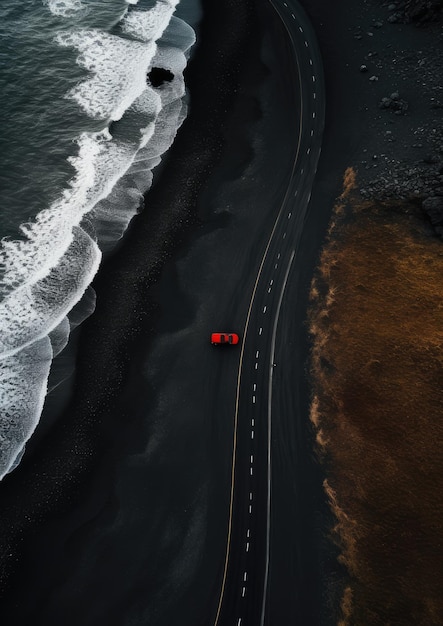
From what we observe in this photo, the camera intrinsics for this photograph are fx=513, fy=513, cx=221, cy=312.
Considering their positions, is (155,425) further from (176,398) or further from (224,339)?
(224,339)

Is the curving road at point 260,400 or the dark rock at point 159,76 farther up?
the dark rock at point 159,76

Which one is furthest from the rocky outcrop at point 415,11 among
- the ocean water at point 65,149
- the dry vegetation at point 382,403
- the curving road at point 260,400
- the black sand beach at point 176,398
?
the dry vegetation at point 382,403

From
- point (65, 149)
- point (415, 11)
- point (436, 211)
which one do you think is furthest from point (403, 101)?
point (65, 149)

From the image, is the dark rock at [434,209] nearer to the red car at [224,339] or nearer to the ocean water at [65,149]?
the red car at [224,339]

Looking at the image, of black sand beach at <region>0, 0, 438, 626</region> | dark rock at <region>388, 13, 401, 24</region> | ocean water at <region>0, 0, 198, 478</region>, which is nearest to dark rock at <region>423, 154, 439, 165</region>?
black sand beach at <region>0, 0, 438, 626</region>

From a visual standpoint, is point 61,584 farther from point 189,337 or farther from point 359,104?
point 359,104

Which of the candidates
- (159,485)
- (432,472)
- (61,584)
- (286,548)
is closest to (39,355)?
(159,485)
